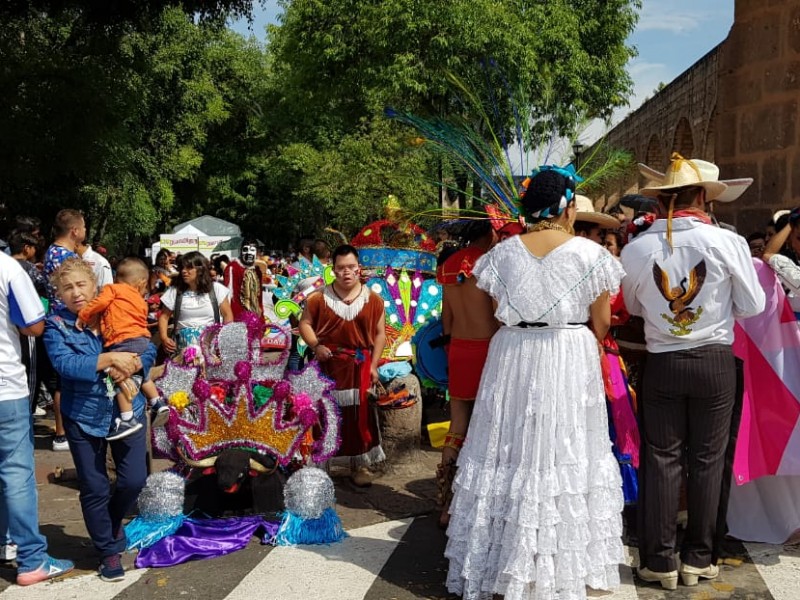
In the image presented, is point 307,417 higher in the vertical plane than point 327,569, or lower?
higher

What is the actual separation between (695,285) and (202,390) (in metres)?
2.92

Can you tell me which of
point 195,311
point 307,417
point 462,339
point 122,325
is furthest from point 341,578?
point 195,311

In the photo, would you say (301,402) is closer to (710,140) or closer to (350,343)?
(350,343)

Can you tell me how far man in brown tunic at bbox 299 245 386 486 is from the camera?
616 cm

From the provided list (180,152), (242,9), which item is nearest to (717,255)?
(242,9)

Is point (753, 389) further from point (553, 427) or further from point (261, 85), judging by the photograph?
point (261, 85)

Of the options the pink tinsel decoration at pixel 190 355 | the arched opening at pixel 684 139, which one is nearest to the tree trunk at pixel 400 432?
Answer: the pink tinsel decoration at pixel 190 355

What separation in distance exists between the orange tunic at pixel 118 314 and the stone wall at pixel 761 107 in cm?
Answer: 575

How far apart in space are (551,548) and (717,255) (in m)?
1.64

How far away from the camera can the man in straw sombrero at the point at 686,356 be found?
4102 mm

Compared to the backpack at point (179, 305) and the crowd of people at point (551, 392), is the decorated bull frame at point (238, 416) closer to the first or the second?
the crowd of people at point (551, 392)

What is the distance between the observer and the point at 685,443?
430 centimetres

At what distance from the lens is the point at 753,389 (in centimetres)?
481

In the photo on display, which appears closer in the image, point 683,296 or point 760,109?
point 683,296
